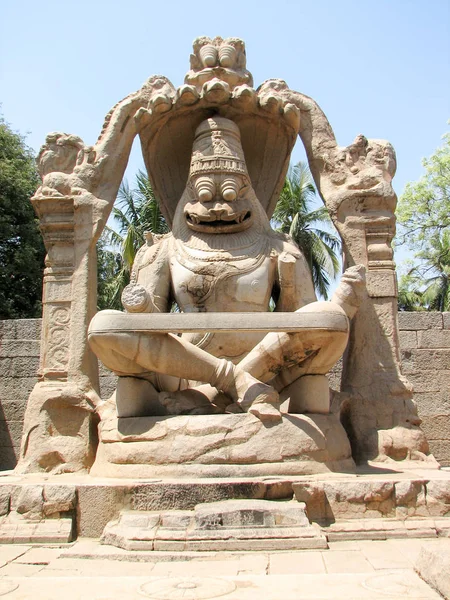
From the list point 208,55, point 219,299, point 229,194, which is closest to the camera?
point 219,299

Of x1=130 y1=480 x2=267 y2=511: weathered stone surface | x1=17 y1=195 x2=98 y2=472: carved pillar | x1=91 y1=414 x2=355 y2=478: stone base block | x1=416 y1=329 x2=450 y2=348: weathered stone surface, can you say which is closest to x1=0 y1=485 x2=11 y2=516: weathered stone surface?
x1=91 y1=414 x2=355 y2=478: stone base block

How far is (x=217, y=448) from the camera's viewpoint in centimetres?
416

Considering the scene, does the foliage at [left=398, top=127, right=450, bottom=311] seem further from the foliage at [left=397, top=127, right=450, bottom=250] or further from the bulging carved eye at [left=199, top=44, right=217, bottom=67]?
the bulging carved eye at [left=199, top=44, right=217, bottom=67]

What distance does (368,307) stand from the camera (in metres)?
5.57

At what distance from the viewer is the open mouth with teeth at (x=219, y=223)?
555cm

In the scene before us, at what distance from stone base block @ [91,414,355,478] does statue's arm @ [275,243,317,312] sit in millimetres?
1203

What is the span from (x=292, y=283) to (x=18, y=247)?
12764 mm

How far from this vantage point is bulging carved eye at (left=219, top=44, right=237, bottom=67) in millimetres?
5805

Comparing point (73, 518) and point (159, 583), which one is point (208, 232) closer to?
point (73, 518)

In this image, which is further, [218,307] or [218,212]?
[218,212]

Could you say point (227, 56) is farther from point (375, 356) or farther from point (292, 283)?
point (375, 356)

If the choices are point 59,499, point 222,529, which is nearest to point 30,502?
point 59,499

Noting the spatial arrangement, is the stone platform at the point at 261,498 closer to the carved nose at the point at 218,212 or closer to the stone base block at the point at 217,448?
the stone base block at the point at 217,448

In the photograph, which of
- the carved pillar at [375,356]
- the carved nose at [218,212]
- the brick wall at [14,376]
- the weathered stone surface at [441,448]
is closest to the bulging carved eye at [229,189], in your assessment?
the carved nose at [218,212]
